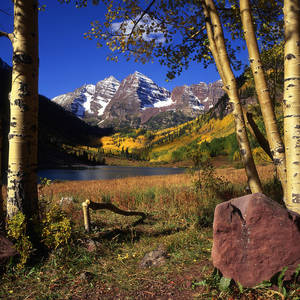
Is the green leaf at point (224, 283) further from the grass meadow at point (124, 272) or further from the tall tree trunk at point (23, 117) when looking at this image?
the tall tree trunk at point (23, 117)

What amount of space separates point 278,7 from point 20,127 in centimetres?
776

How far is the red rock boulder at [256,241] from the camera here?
8.66 ft

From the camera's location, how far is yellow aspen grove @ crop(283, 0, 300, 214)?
310cm

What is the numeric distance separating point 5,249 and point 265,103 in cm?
554

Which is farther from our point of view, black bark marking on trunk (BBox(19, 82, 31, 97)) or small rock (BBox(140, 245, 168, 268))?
black bark marking on trunk (BBox(19, 82, 31, 97))

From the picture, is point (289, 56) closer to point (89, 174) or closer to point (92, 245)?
point (92, 245)

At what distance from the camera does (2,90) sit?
175375mm

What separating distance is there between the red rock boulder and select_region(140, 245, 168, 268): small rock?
1218 mm

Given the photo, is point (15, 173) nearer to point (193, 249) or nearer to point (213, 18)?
point (193, 249)

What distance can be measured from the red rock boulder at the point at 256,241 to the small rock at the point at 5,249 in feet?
10.8

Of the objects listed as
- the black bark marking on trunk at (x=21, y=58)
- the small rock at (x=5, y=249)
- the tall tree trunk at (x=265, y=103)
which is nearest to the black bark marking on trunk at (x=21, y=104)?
the black bark marking on trunk at (x=21, y=58)

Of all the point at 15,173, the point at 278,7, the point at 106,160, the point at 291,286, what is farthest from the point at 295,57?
the point at 106,160

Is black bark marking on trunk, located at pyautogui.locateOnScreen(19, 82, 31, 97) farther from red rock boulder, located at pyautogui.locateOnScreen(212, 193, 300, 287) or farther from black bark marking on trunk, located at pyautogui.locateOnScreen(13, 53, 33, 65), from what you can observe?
red rock boulder, located at pyautogui.locateOnScreen(212, 193, 300, 287)

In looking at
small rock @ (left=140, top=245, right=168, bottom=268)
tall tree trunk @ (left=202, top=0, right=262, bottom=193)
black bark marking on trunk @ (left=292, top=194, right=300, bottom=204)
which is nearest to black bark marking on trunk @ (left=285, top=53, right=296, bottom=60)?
tall tree trunk @ (left=202, top=0, right=262, bottom=193)
